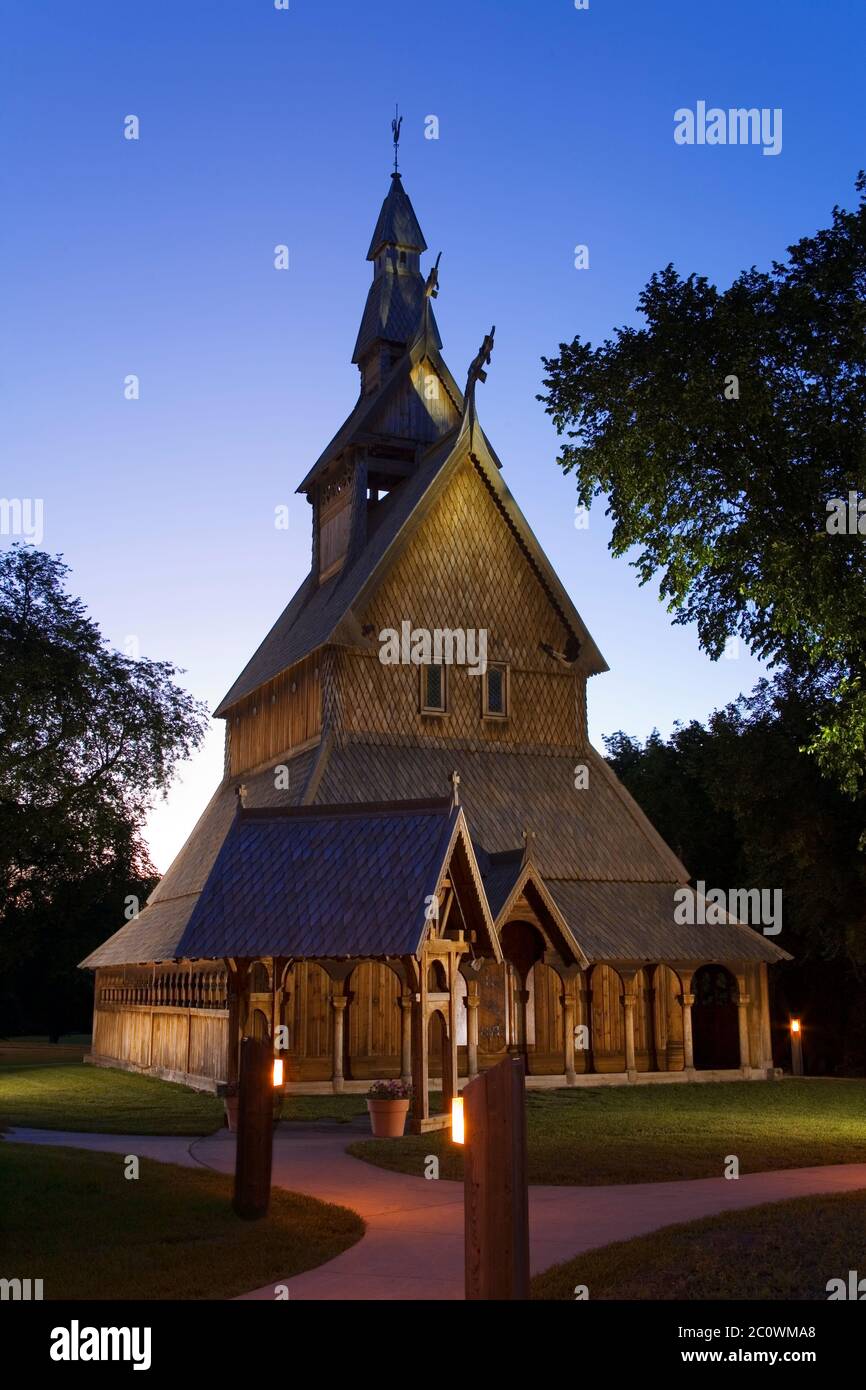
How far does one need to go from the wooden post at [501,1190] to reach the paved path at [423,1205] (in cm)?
145

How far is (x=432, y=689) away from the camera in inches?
1449

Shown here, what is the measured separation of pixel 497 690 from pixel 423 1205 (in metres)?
25.0

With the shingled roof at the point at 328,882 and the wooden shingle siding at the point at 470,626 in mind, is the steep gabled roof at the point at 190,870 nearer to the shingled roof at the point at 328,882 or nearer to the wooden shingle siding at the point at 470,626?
the wooden shingle siding at the point at 470,626

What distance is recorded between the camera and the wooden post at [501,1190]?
7.92 meters

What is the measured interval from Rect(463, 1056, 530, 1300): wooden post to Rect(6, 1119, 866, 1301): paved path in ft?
4.75

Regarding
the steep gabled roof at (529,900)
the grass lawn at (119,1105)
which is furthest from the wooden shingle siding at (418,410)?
the grass lawn at (119,1105)

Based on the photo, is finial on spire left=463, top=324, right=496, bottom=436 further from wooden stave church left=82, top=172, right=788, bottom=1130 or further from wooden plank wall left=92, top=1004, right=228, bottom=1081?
wooden plank wall left=92, top=1004, right=228, bottom=1081

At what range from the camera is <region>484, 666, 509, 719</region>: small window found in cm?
3766

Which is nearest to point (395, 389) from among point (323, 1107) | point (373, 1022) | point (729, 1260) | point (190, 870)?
point (190, 870)

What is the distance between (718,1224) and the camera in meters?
11.9

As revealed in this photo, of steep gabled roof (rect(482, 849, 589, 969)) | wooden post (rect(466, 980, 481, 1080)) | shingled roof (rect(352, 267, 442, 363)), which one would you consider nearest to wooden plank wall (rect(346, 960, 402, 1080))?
wooden post (rect(466, 980, 481, 1080))

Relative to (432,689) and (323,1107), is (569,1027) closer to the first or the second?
(323,1107)

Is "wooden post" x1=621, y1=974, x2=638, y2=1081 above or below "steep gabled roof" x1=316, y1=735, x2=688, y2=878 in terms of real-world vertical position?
below
